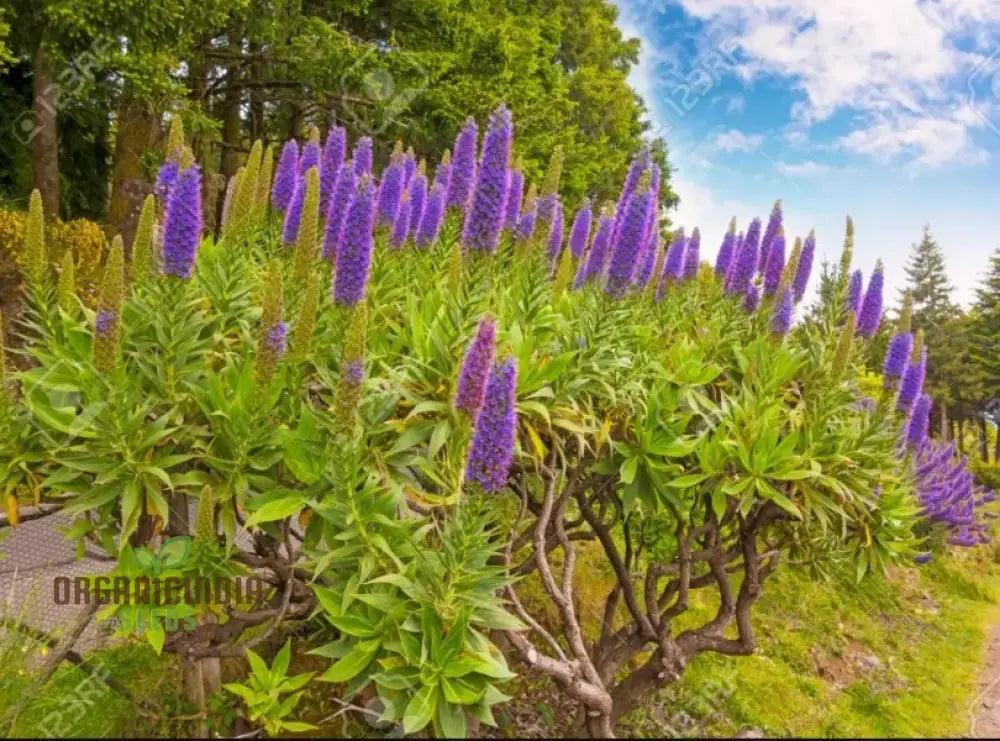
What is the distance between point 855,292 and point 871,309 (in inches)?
6.7

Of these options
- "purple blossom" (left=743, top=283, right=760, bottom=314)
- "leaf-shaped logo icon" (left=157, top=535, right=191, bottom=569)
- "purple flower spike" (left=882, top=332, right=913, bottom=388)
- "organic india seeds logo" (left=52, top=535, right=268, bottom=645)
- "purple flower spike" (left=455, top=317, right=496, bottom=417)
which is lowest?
"organic india seeds logo" (left=52, top=535, right=268, bottom=645)

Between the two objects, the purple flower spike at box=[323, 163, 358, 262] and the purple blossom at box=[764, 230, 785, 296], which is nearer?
the purple flower spike at box=[323, 163, 358, 262]

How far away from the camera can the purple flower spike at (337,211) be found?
11.5ft

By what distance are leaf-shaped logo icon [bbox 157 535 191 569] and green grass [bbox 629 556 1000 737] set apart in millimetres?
3129

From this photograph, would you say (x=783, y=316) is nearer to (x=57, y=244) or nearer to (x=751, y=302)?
(x=751, y=302)

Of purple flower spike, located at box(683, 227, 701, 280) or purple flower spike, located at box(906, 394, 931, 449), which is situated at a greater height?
purple flower spike, located at box(683, 227, 701, 280)

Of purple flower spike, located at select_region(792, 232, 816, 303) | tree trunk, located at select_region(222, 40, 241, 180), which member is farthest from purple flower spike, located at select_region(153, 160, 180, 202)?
tree trunk, located at select_region(222, 40, 241, 180)

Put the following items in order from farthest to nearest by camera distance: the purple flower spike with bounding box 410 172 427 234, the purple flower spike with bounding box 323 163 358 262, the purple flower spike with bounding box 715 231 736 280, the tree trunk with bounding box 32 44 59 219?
1. the tree trunk with bounding box 32 44 59 219
2. the purple flower spike with bounding box 715 231 736 280
3. the purple flower spike with bounding box 410 172 427 234
4. the purple flower spike with bounding box 323 163 358 262

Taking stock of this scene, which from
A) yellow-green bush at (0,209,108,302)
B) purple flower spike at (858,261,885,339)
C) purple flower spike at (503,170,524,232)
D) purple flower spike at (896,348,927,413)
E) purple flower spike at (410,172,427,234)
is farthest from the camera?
yellow-green bush at (0,209,108,302)

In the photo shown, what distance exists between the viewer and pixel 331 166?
4.20 m

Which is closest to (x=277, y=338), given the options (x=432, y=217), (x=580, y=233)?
(x=432, y=217)

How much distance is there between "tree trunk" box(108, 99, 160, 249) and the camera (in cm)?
1210

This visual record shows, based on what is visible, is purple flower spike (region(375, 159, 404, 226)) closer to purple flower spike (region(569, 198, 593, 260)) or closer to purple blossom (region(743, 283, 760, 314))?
purple flower spike (region(569, 198, 593, 260))

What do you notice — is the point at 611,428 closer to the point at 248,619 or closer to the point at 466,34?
the point at 248,619
